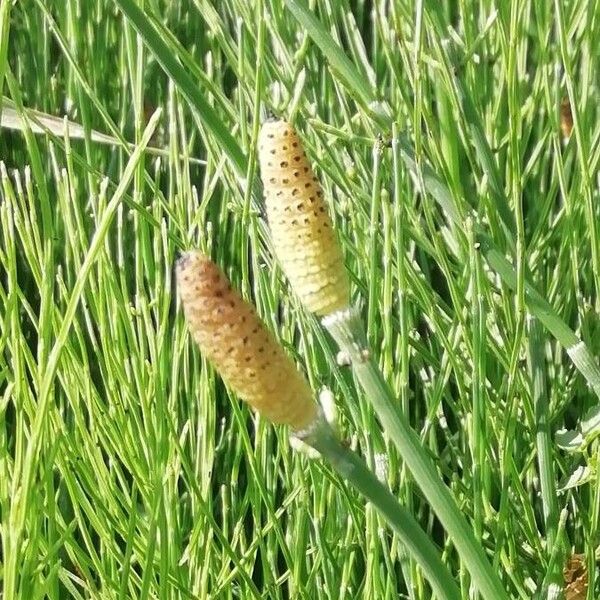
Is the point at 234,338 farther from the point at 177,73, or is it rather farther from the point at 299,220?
the point at 177,73

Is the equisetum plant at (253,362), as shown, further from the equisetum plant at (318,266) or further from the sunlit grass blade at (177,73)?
the sunlit grass blade at (177,73)

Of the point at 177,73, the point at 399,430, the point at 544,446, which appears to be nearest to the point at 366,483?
the point at 399,430

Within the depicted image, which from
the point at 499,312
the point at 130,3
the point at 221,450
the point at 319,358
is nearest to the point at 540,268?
the point at 499,312

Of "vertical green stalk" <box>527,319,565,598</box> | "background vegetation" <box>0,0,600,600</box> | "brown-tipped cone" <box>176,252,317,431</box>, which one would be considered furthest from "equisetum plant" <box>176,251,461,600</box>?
"vertical green stalk" <box>527,319,565,598</box>

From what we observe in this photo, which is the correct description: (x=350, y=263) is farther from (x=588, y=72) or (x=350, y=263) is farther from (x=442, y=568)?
(x=442, y=568)

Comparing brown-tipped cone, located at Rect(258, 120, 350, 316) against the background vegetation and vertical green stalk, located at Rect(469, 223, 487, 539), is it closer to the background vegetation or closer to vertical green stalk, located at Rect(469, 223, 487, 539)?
the background vegetation

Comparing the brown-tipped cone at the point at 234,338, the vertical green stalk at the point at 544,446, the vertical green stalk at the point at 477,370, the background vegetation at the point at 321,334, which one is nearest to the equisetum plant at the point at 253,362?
the brown-tipped cone at the point at 234,338
